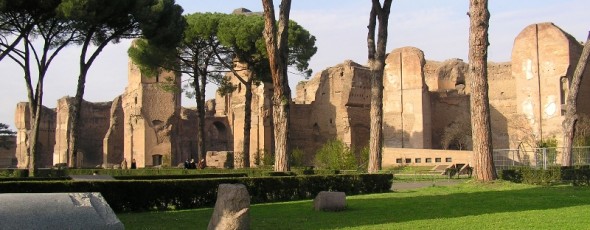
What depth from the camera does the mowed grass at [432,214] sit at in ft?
23.2

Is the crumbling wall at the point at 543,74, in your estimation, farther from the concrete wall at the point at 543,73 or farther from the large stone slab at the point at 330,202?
the large stone slab at the point at 330,202

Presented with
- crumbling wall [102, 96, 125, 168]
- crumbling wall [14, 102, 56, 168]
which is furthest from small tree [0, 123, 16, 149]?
crumbling wall [102, 96, 125, 168]

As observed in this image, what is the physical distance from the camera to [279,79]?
14.7 metres

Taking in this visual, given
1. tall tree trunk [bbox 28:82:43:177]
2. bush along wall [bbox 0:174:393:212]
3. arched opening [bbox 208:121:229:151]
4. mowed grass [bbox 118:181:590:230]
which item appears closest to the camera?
mowed grass [bbox 118:181:590:230]

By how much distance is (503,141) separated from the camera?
32969 millimetres

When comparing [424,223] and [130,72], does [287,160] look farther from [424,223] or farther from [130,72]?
[130,72]

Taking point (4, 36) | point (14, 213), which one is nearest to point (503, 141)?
→ point (4, 36)

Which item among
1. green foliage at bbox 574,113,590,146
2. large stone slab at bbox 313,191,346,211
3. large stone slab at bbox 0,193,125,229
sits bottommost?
large stone slab at bbox 313,191,346,211

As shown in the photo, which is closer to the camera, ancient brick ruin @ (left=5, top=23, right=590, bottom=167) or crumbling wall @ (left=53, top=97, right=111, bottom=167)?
ancient brick ruin @ (left=5, top=23, right=590, bottom=167)

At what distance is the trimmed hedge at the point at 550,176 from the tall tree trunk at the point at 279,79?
4710mm

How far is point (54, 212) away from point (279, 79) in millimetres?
10077

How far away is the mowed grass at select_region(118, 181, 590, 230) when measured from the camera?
7.07 metres

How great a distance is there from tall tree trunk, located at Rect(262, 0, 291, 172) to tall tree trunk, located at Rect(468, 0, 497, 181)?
12.9ft

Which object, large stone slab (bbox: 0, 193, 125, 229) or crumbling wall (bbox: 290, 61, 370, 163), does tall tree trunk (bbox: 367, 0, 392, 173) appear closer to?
large stone slab (bbox: 0, 193, 125, 229)
